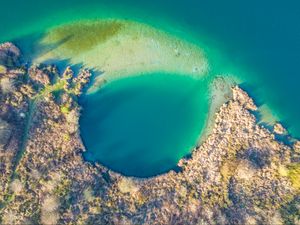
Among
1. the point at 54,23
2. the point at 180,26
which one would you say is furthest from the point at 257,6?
the point at 54,23

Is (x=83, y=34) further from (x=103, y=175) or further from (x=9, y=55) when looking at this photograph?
(x=103, y=175)

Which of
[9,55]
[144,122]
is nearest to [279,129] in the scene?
[144,122]

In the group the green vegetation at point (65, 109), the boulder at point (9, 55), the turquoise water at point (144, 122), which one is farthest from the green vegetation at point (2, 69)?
the turquoise water at point (144, 122)

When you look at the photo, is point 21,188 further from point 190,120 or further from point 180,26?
point 180,26

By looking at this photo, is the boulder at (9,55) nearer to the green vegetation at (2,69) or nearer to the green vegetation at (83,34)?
the green vegetation at (2,69)

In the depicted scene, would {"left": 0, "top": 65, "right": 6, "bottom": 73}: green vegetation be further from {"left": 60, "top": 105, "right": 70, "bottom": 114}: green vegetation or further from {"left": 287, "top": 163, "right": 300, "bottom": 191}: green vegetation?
{"left": 287, "top": 163, "right": 300, "bottom": 191}: green vegetation

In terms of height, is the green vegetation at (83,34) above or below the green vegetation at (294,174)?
above
